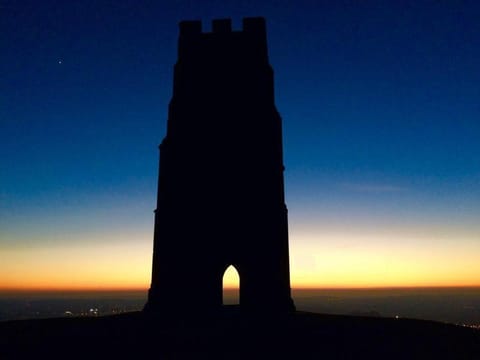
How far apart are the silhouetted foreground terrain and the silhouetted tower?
2198 mm

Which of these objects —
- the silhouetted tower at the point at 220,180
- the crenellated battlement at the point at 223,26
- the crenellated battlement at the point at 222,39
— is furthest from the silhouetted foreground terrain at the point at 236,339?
the crenellated battlement at the point at 223,26

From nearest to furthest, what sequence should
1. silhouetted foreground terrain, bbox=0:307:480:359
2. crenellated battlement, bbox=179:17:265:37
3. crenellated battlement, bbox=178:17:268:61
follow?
silhouetted foreground terrain, bbox=0:307:480:359 → crenellated battlement, bbox=178:17:268:61 → crenellated battlement, bbox=179:17:265:37

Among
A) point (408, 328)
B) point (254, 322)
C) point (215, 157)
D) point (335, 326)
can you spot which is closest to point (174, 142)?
point (215, 157)

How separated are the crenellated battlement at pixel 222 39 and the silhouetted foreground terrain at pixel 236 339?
43.2ft

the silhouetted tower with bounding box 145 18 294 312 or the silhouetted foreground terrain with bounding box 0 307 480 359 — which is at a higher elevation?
the silhouetted tower with bounding box 145 18 294 312

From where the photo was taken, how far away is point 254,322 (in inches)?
577

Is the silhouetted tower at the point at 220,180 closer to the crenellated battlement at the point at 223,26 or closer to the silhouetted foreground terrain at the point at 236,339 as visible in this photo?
the crenellated battlement at the point at 223,26

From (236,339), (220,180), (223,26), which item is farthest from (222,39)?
(236,339)

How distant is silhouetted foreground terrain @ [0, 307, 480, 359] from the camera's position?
388 inches

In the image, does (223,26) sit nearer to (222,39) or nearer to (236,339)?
(222,39)

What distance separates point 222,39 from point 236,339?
14.8 meters

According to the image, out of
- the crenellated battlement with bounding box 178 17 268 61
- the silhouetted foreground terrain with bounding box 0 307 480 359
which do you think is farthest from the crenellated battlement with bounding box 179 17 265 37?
the silhouetted foreground terrain with bounding box 0 307 480 359

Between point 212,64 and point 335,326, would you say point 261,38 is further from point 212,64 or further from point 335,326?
point 335,326

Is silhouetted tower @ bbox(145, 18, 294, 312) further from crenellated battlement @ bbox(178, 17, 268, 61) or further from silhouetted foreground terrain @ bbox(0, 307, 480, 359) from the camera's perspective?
silhouetted foreground terrain @ bbox(0, 307, 480, 359)
